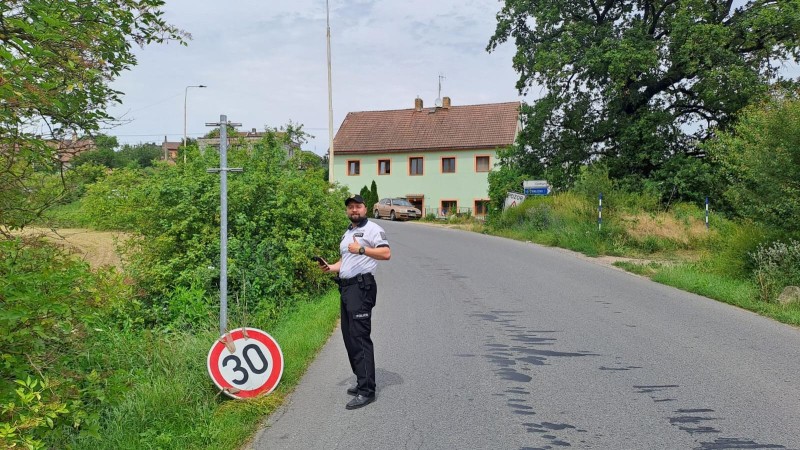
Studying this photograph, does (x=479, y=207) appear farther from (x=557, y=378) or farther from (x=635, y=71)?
(x=557, y=378)

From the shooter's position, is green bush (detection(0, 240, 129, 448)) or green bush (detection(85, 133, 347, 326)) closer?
green bush (detection(0, 240, 129, 448))

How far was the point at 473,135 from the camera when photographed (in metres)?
47.0

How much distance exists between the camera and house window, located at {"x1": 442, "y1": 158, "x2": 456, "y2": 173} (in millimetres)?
46938

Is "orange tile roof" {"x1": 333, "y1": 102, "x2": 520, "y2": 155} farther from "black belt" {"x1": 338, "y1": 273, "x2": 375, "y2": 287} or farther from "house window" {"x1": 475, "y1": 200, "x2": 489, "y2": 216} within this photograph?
"black belt" {"x1": 338, "y1": 273, "x2": 375, "y2": 287}

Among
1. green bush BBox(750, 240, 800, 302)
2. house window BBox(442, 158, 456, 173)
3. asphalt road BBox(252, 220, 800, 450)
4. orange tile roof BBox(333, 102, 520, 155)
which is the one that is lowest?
asphalt road BBox(252, 220, 800, 450)

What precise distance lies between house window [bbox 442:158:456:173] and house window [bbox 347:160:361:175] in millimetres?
7205

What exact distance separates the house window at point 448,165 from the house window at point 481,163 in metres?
1.71

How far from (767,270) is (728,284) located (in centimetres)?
76

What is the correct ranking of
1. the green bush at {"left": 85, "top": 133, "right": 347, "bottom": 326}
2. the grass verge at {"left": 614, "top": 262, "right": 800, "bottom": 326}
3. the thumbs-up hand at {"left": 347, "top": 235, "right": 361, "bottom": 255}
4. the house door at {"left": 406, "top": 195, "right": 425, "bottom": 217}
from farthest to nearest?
the house door at {"left": 406, "top": 195, "right": 425, "bottom": 217} < the green bush at {"left": 85, "top": 133, "right": 347, "bottom": 326} < the grass verge at {"left": 614, "top": 262, "right": 800, "bottom": 326} < the thumbs-up hand at {"left": 347, "top": 235, "right": 361, "bottom": 255}

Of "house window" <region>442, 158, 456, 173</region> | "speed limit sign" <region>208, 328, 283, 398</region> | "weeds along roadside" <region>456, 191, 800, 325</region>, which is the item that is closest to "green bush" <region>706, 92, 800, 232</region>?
"weeds along roadside" <region>456, 191, 800, 325</region>

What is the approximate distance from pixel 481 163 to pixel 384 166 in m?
7.83

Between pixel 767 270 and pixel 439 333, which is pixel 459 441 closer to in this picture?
pixel 439 333

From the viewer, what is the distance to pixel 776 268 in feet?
36.3

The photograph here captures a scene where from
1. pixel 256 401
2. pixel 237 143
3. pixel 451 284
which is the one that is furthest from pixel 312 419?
pixel 237 143
